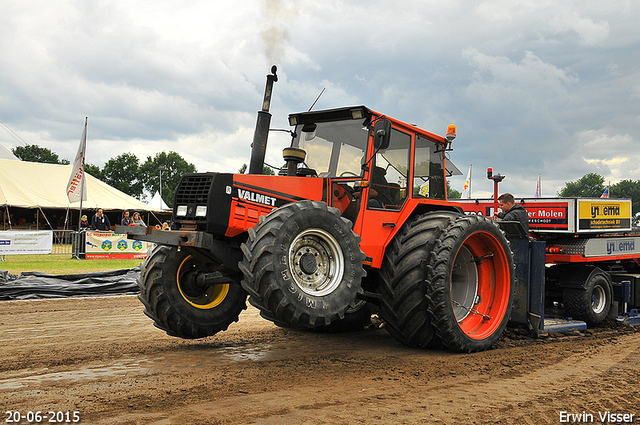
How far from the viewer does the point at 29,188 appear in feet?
94.0

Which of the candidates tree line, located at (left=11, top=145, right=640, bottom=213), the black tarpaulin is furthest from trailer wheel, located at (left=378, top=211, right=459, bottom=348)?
tree line, located at (left=11, top=145, right=640, bottom=213)

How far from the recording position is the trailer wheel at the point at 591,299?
7.65 meters

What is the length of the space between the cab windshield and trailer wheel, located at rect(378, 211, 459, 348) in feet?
3.22

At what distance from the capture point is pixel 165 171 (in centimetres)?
7794

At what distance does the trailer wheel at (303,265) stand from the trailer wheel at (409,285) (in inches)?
31.7

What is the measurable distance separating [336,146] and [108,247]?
1403 centimetres

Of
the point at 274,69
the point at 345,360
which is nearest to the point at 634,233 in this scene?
the point at 345,360

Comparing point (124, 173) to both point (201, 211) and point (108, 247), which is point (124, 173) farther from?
point (201, 211)

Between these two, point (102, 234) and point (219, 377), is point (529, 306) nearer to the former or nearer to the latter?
point (219, 377)

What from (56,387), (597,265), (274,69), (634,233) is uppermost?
(274,69)

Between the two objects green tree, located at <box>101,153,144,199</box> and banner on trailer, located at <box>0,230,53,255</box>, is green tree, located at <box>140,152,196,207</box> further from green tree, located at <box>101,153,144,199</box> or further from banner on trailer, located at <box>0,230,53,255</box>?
banner on trailer, located at <box>0,230,53,255</box>

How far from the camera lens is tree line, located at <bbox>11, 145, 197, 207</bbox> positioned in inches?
2808

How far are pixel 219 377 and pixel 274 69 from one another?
3.44 m

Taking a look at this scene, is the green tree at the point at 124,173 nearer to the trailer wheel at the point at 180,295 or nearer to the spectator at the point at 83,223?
the spectator at the point at 83,223
